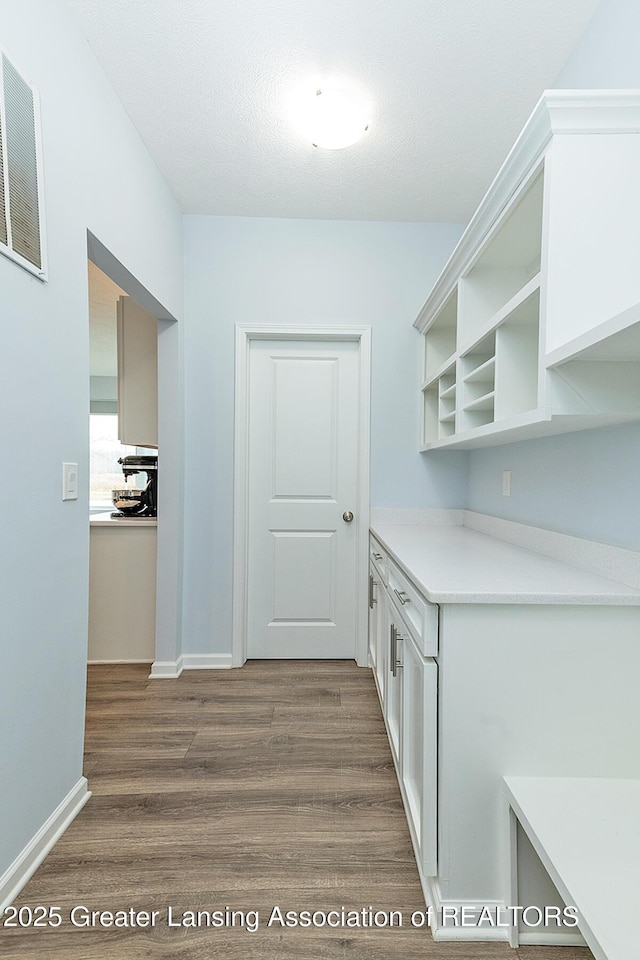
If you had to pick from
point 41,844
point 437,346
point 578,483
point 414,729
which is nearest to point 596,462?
point 578,483

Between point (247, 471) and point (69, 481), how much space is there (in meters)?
1.50

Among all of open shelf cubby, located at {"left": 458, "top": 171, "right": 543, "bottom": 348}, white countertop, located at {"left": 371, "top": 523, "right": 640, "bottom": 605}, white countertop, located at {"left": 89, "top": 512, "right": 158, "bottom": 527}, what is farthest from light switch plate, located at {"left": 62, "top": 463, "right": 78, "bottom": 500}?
open shelf cubby, located at {"left": 458, "top": 171, "right": 543, "bottom": 348}

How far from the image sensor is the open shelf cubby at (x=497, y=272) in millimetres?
1786

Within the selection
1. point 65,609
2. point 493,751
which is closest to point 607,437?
point 493,751

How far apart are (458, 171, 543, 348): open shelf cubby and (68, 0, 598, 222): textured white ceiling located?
707 millimetres

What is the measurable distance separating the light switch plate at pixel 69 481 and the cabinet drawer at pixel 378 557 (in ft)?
4.44

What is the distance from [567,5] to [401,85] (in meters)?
0.61

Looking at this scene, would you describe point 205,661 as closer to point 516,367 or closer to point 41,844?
point 41,844

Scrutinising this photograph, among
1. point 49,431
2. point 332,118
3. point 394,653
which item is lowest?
point 394,653

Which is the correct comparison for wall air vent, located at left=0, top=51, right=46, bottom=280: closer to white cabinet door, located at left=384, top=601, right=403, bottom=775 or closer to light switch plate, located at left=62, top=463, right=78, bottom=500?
light switch plate, located at left=62, top=463, right=78, bottom=500

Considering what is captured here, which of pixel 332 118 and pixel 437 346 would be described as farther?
pixel 437 346

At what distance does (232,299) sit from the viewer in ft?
10.2

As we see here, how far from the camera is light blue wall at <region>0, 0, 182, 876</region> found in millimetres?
1396

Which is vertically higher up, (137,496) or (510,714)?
(137,496)
